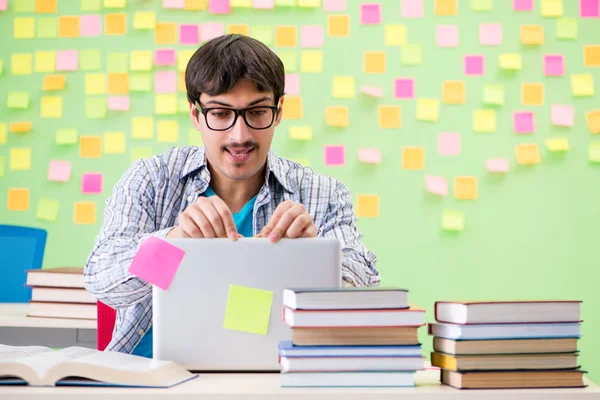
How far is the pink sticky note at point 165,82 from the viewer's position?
3.41 meters

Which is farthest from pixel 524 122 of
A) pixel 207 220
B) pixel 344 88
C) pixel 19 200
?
pixel 207 220

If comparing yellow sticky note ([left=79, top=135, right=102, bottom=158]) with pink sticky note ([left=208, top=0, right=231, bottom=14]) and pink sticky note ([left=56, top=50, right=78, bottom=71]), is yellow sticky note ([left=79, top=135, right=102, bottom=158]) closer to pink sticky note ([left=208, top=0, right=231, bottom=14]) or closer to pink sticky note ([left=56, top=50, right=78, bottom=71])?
pink sticky note ([left=56, top=50, right=78, bottom=71])

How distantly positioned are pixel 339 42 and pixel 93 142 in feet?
3.64

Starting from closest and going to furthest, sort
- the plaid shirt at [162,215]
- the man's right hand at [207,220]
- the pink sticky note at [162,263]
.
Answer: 1. the pink sticky note at [162,263]
2. the man's right hand at [207,220]
3. the plaid shirt at [162,215]

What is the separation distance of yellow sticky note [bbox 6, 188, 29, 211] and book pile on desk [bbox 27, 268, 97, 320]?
1150mm

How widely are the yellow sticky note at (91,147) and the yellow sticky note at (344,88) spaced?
3.30 ft

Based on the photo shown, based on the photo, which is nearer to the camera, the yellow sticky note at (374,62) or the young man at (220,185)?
the young man at (220,185)

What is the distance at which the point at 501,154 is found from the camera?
11.0 ft

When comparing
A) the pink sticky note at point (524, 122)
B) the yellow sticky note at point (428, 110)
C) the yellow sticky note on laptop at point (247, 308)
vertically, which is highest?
the yellow sticky note at point (428, 110)

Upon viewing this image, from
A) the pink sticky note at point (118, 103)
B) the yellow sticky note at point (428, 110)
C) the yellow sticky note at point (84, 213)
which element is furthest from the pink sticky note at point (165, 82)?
the yellow sticky note at point (428, 110)

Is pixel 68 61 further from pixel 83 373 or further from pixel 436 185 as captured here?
pixel 83 373

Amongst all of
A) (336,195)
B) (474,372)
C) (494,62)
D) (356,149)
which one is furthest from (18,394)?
(494,62)

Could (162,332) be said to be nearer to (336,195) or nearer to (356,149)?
(336,195)

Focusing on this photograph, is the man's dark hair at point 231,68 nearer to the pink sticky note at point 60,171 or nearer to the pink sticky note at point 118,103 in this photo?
the pink sticky note at point 118,103
